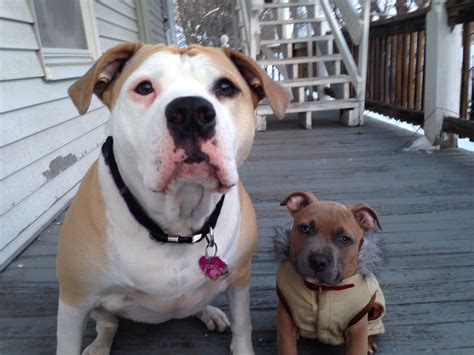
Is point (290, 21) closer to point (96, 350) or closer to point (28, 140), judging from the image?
point (28, 140)

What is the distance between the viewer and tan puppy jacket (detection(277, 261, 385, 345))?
150cm

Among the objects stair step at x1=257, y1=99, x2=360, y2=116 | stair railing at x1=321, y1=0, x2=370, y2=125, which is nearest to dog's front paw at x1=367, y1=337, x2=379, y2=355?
stair step at x1=257, y1=99, x2=360, y2=116

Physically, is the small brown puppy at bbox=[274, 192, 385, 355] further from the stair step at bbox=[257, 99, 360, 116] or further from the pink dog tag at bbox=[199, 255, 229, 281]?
the stair step at bbox=[257, 99, 360, 116]

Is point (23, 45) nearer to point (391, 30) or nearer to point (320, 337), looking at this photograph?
point (320, 337)

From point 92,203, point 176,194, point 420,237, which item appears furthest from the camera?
point 420,237

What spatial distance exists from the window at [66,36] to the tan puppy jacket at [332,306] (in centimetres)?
244

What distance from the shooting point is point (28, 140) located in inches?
109

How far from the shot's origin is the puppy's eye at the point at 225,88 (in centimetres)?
131

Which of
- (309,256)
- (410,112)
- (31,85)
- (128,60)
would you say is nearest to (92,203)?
(128,60)

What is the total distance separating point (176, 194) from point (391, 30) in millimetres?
5240

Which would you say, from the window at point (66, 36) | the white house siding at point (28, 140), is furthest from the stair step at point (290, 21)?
the white house siding at point (28, 140)

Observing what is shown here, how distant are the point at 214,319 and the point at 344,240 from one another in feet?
2.17

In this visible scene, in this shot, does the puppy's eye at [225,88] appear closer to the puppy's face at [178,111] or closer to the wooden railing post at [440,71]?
the puppy's face at [178,111]

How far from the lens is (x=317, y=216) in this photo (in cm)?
158
